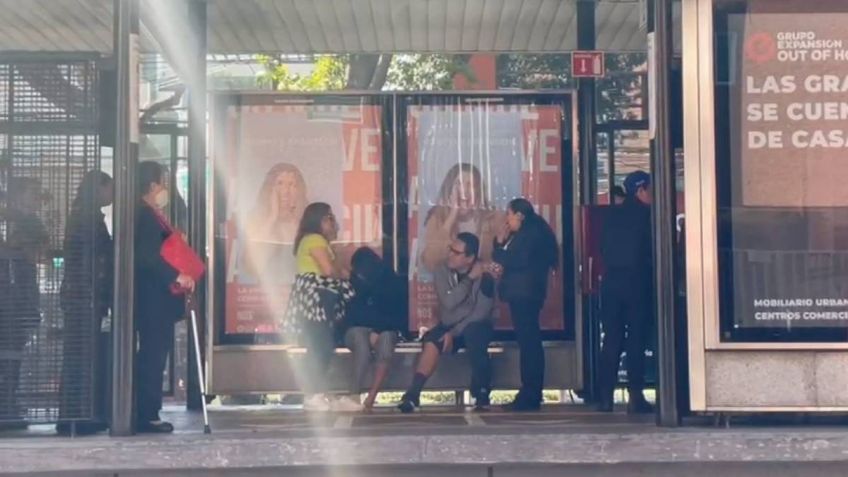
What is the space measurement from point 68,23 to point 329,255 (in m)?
2.89

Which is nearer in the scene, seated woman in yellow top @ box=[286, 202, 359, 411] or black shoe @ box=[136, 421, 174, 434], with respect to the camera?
black shoe @ box=[136, 421, 174, 434]

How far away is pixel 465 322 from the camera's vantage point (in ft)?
34.6

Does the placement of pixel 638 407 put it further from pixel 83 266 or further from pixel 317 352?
pixel 83 266

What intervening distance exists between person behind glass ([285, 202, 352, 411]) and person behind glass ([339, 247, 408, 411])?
0.10 metres

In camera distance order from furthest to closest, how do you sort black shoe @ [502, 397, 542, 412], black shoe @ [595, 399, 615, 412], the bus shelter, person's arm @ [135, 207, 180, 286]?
the bus shelter
black shoe @ [502, 397, 542, 412]
black shoe @ [595, 399, 615, 412]
person's arm @ [135, 207, 180, 286]

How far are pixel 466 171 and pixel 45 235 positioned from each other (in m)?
3.85

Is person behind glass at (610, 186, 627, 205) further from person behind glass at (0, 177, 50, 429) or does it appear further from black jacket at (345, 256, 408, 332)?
person behind glass at (0, 177, 50, 429)

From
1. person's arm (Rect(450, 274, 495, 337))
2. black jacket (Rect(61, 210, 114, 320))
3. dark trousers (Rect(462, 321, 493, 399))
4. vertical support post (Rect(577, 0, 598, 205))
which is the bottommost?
dark trousers (Rect(462, 321, 493, 399))

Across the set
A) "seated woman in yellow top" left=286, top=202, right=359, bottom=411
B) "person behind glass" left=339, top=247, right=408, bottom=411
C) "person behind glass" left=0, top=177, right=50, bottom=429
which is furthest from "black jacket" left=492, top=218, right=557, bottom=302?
"person behind glass" left=0, top=177, right=50, bottom=429

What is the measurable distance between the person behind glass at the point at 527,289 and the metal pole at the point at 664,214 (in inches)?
79.1

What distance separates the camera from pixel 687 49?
8.32 metres

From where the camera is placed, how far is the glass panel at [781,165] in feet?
27.0

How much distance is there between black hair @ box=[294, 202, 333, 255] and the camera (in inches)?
424

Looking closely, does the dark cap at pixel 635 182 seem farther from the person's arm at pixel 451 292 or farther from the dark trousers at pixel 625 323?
the person's arm at pixel 451 292
